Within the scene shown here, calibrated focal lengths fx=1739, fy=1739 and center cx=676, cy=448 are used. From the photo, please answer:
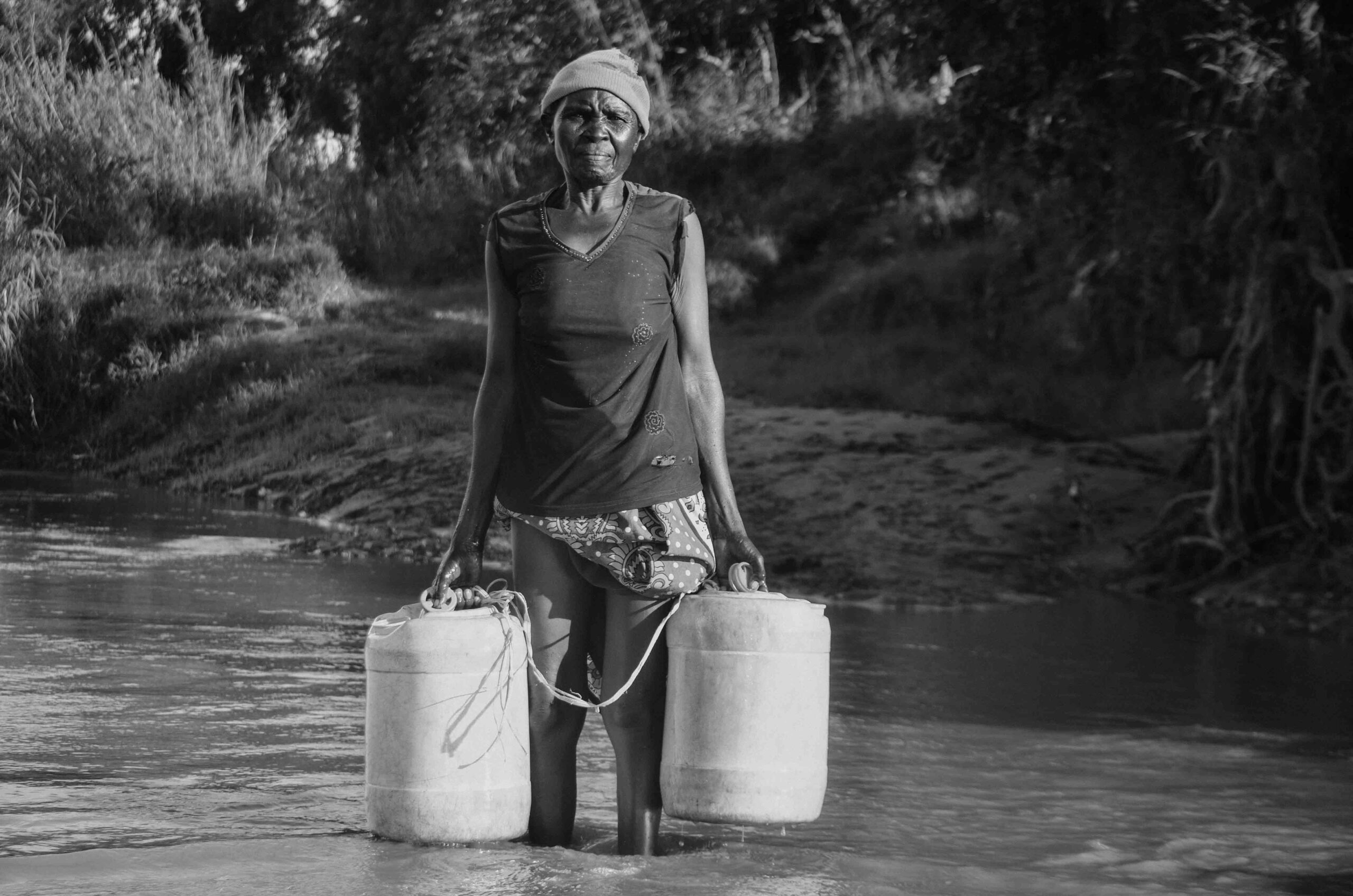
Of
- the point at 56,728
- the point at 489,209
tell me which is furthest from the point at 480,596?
the point at 489,209

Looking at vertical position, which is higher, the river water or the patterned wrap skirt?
the patterned wrap skirt

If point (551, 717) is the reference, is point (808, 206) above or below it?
above

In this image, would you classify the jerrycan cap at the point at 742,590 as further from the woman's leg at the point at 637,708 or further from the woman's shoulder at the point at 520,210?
the woman's shoulder at the point at 520,210

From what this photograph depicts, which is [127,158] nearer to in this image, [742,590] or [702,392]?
[702,392]

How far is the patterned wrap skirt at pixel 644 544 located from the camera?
358cm

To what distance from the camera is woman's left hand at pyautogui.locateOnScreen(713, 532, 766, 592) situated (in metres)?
3.65

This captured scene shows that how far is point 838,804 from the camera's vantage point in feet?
15.4

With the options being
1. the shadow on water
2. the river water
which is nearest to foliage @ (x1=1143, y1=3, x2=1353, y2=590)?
the river water

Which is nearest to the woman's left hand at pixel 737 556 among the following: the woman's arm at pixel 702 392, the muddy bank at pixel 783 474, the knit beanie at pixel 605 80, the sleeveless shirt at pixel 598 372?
the woman's arm at pixel 702 392

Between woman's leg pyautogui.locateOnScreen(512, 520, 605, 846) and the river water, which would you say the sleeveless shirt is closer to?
woman's leg pyautogui.locateOnScreen(512, 520, 605, 846)

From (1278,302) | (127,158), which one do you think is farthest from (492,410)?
(127,158)

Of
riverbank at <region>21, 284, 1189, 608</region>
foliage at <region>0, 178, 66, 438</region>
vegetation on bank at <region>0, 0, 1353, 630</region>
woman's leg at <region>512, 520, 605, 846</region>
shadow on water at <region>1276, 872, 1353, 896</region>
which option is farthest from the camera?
foliage at <region>0, 178, 66, 438</region>

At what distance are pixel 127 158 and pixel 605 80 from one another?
16573 mm

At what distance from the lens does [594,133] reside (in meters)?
3.63
